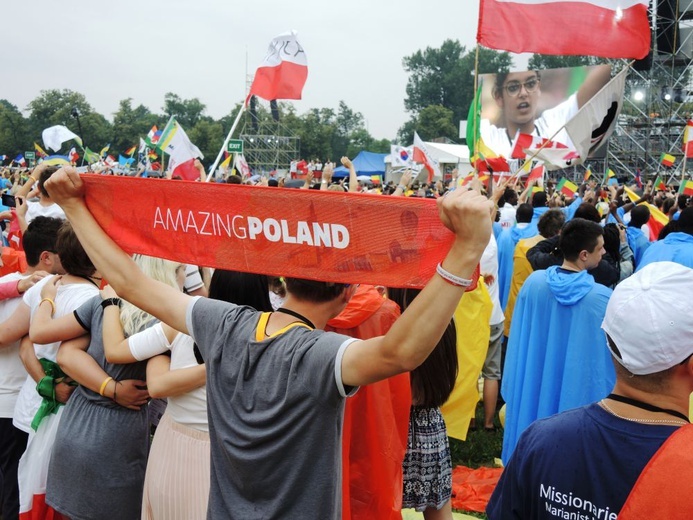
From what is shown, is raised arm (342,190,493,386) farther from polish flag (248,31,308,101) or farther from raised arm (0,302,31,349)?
polish flag (248,31,308,101)

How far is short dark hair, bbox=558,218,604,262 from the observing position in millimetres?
4066

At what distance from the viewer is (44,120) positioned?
59625 mm

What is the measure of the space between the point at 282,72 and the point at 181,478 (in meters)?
6.66

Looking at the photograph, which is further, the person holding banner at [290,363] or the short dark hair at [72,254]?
the short dark hair at [72,254]

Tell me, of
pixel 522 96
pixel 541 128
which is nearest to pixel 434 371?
pixel 541 128

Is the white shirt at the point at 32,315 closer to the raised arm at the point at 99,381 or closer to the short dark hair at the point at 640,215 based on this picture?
the raised arm at the point at 99,381

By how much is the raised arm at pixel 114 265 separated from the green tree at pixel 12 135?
5662cm

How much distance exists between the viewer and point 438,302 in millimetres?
1605

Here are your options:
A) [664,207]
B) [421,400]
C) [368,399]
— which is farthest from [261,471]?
[664,207]

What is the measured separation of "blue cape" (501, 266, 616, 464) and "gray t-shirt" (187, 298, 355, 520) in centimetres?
244

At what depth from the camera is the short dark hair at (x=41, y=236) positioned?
3.81m

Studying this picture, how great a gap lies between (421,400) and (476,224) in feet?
7.06

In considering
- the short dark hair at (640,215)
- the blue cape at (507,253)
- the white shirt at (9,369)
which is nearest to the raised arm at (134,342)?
the white shirt at (9,369)

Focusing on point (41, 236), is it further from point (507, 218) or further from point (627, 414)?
point (507, 218)
